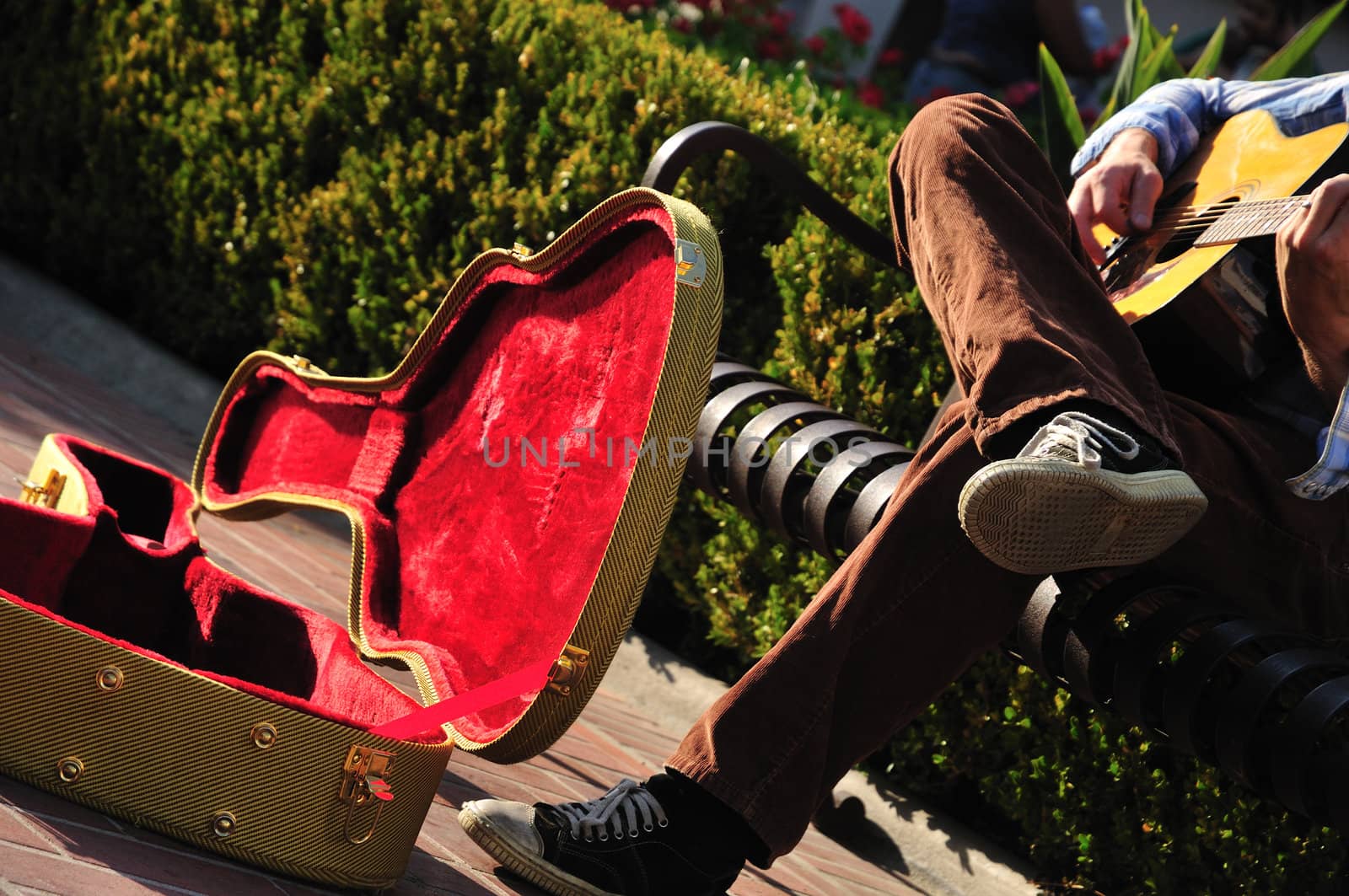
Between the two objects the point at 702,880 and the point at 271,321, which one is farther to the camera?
the point at 271,321

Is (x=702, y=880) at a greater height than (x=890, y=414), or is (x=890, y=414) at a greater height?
(x=890, y=414)

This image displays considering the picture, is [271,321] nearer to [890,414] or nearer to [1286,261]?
[890,414]

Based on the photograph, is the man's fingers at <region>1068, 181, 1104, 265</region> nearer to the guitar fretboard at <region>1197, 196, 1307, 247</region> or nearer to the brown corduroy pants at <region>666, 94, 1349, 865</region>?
the guitar fretboard at <region>1197, 196, 1307, 247</region>

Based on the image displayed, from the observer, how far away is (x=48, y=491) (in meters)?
2.04

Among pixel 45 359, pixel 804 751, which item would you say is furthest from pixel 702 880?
pixel 45 359

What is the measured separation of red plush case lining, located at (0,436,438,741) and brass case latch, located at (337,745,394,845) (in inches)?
8.3

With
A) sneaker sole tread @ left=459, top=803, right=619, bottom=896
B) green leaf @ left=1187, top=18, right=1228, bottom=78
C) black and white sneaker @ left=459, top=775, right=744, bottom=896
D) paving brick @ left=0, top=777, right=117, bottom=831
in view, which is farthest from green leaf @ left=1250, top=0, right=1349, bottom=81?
paving brick @ left=0, top=777, right=117, bottom=831

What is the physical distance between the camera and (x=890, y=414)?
2783mm

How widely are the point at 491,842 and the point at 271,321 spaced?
2.96 m

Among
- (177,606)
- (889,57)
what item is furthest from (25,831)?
(889,57)

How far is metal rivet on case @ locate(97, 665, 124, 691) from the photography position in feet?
4.41

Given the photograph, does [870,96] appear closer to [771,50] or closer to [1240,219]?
[771,50]

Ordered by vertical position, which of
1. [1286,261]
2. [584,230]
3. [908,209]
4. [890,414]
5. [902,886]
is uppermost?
[1286,261]

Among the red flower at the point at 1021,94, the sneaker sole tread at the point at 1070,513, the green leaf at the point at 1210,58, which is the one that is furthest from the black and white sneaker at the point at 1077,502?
the red flower at the point at 1021,94
